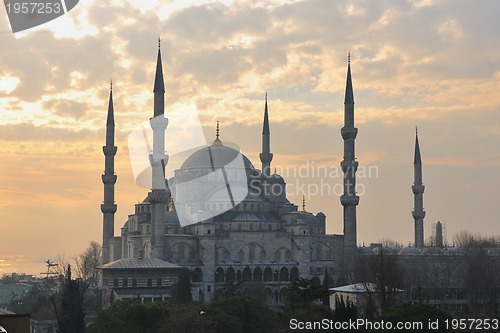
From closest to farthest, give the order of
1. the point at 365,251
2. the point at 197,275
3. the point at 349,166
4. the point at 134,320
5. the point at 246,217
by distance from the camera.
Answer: the point at 134,320
the point at 197,275
the point at 349,166
the point at 246,217
the point at 365,251

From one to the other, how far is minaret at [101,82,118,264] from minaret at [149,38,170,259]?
528cm

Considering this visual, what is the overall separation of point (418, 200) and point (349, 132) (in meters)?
8.89

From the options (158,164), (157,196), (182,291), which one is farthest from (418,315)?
(158,164)

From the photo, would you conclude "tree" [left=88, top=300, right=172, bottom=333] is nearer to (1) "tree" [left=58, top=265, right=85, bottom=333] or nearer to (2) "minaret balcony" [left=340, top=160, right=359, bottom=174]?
(1) "tree" [left=58, top=265, right=85, bottom=333]

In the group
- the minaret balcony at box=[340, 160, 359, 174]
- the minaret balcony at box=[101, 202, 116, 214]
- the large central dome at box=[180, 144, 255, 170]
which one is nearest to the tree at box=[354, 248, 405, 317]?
the minaret balcony at box=[340, 160, 359, 174]

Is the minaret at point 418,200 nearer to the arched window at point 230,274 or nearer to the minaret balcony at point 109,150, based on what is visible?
the arched window at point 230,274

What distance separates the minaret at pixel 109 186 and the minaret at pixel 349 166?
14225 mm

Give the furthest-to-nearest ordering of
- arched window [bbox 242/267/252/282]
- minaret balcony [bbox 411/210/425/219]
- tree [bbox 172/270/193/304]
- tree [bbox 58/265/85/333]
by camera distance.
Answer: minaret balcony [bbox 411/210/425/219], arched window [bbox 242/267/252/282], tree [bbox 172/270/193/304], tree [bbox 58/265/85/333]

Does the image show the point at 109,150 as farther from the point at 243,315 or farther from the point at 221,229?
the point at 243,315

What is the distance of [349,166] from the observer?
156 ft

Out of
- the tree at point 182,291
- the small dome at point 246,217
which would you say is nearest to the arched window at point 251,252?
→ the small dome at point 246,217

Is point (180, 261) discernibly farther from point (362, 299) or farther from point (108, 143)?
point (362, 299)

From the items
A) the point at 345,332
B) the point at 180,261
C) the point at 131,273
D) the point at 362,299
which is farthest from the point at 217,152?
the point at 345,332

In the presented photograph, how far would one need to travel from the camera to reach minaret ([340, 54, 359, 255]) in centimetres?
4707
